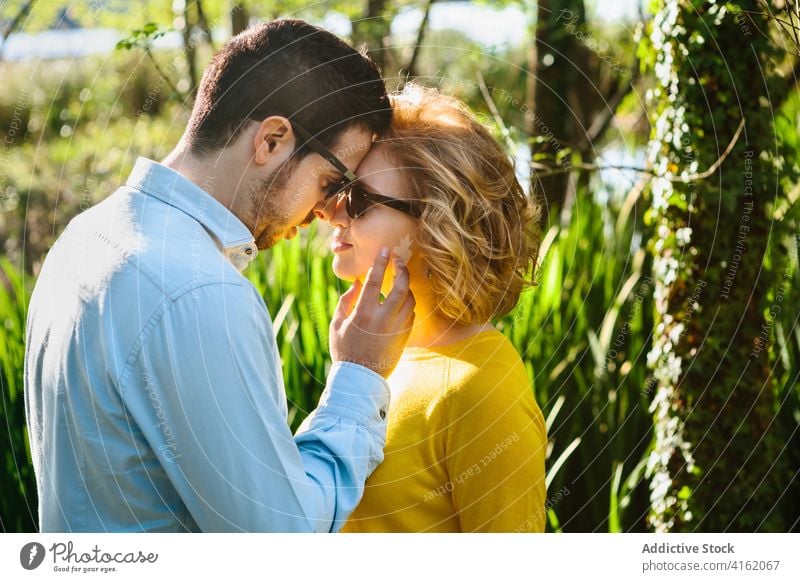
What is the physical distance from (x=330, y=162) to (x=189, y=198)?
0.31 meters

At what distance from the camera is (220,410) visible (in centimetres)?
135

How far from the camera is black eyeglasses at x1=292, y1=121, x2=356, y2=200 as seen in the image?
5.48 ft

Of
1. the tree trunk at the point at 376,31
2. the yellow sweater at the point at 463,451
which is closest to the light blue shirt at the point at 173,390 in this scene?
the yellow sweater at the point at 463,451

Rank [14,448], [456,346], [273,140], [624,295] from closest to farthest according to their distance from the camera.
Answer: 1. [273,140]
2. [456,346]
3. [14,448]
4. [624,295]

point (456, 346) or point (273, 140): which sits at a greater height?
point (273, 140)

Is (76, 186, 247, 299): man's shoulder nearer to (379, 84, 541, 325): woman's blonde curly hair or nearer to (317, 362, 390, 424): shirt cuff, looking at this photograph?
(317, 362, 390, 424): shirt cuff

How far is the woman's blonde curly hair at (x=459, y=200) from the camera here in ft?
5.81

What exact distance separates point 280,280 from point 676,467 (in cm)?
148

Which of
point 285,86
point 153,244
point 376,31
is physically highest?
point 376,31

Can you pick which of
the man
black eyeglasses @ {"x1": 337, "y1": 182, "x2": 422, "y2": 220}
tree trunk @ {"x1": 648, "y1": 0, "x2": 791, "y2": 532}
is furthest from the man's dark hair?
tree trunk @ {"x1": 648, "y1": 0, "x2": 791, "y2": 532}

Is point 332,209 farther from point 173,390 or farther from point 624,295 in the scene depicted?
point 624,295

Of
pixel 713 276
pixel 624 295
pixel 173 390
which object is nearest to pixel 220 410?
pixel 173 390

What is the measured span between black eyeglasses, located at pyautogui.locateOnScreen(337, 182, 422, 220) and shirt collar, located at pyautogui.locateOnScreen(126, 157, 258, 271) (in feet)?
0.87

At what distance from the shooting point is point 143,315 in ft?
4.46
